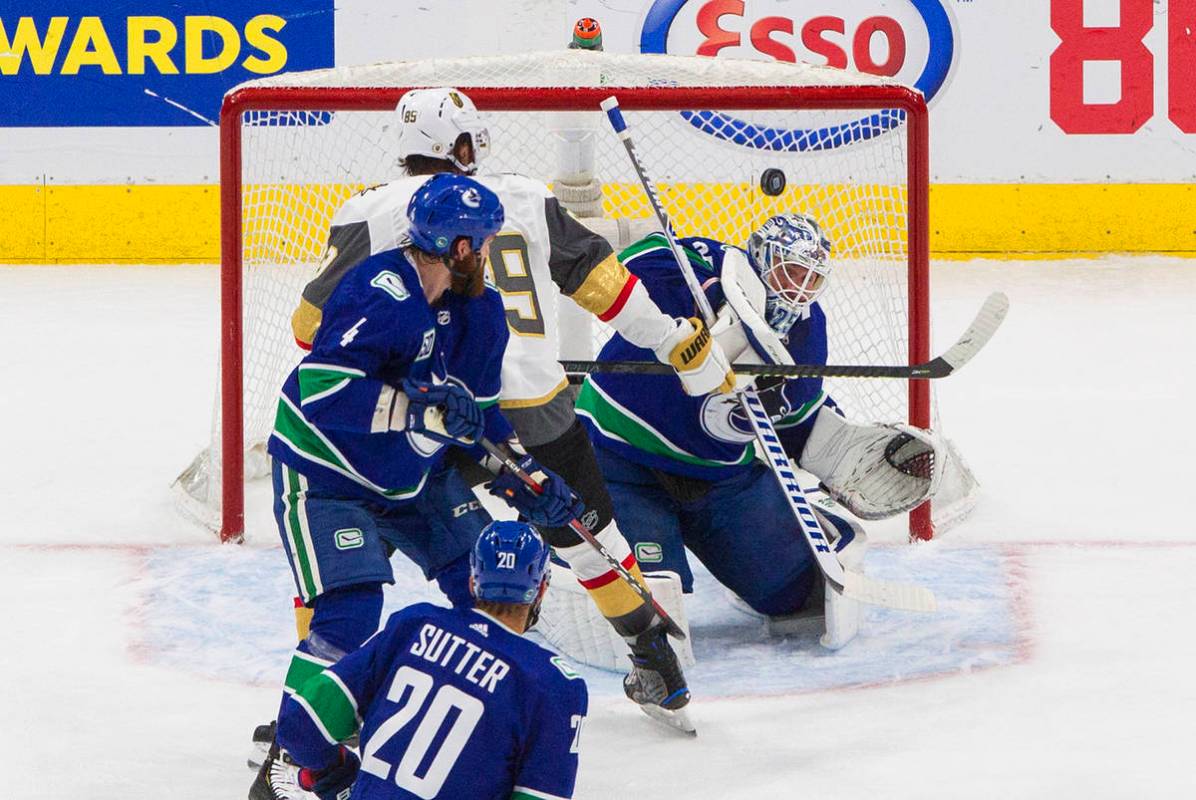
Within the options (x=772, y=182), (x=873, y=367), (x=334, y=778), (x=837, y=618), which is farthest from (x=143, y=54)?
(x=334, y=778)

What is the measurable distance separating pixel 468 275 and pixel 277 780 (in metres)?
0.74

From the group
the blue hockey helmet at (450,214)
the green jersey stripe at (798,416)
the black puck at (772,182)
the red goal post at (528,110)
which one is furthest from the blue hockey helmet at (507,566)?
the black puck at (772,182)

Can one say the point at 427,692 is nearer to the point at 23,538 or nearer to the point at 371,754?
the point at 371,754

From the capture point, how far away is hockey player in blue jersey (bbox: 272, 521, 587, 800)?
7.18 ft

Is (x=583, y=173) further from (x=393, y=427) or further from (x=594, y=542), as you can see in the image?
(x=393, y=427)

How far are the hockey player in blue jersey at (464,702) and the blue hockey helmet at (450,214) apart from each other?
19.5 inches

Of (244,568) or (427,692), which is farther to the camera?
(244,568)

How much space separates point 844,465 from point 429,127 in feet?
3.62

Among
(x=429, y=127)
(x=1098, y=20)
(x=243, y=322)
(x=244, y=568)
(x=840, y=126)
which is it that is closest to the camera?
(x=429, y=127)

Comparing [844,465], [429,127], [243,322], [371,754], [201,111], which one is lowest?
[371,754]

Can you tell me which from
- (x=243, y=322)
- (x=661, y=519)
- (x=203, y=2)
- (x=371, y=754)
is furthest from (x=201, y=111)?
(x=371, y=754)

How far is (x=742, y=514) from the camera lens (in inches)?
141

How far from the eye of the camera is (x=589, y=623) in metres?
3.41

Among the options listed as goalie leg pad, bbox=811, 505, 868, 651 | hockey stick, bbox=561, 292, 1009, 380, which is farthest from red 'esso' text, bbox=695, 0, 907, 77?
goalie leg pad, bbox=811, 505, 868, 651
